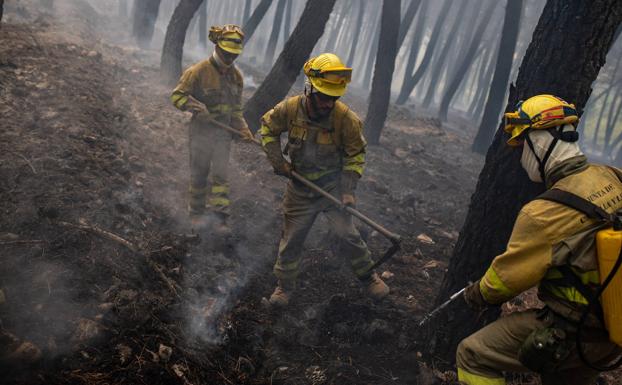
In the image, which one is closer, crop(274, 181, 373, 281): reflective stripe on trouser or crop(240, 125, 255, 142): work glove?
crop(274, 181, 373, 281): reflective stripe on trouser

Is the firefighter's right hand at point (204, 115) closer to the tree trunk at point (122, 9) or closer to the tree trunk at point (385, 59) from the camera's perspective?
the tree trunk at point (385, 59)

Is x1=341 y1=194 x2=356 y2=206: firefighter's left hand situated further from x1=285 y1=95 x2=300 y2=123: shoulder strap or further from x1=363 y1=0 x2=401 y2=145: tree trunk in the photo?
x1=363 y1=0 x2=401 y2=145: tree trunk

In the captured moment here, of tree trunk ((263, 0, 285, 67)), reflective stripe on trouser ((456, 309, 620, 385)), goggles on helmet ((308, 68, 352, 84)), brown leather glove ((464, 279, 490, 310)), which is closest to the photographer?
reflective stripe on trouser ((456, 309, 620, 385))

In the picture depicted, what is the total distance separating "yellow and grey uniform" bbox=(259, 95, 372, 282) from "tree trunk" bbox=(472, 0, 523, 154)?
375 inches

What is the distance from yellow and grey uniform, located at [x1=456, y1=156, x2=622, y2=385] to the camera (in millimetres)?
2197

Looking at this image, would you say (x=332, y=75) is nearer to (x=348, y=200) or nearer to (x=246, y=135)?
(x=348, y=200)

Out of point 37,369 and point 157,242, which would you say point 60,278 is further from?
point 157,242

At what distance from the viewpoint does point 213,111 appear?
538cm

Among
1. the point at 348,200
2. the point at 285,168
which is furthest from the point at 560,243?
the point at 285,168

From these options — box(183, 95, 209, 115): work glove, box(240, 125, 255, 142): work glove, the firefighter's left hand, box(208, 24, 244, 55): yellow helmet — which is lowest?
the firefighter's left hand

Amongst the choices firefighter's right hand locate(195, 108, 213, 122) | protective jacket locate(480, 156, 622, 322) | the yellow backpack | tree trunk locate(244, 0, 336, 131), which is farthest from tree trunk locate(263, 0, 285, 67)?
the yellow backpack

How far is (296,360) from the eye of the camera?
3.52 m

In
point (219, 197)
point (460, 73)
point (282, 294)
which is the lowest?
point (282, 294)

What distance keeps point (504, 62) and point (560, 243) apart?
11341 millimetres
